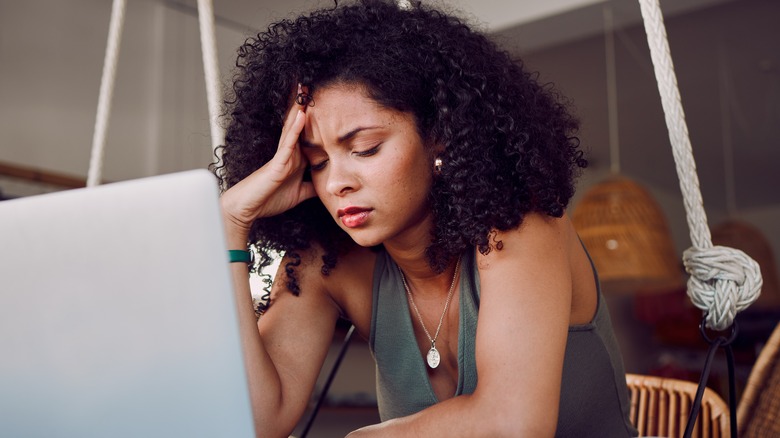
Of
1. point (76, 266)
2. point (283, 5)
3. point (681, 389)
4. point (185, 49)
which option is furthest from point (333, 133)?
point (185, 49)

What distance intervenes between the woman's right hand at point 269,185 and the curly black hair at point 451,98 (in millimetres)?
70

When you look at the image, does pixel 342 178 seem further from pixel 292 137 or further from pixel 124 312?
pixel 124 312

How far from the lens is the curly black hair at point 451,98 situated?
1.24 m

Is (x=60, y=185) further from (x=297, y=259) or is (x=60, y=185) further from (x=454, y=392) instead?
(x=454, y=392)

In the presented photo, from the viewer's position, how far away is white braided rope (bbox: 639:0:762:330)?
1273 mm

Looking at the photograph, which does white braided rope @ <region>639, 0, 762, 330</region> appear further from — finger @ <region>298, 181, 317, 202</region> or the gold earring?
finger @ <region>298, 181, 317, 202</region>

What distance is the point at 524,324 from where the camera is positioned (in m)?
1.08

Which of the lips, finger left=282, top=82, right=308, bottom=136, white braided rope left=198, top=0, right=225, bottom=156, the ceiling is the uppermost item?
the ceiling

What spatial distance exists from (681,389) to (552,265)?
24.3 inches

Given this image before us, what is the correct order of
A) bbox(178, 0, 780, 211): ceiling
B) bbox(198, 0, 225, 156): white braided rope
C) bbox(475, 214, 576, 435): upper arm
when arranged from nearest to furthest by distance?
bbox(475, 214, 576, 435): upper arm < bbox(198, 0, 225, 156): white braided rope < bbox(178, 0, 780, 211): ceiling

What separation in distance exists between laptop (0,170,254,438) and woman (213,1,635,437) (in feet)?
1.52

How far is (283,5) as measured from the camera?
412 cm

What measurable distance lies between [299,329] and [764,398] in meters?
0.85

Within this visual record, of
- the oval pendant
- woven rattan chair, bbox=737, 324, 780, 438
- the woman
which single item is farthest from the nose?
woven rattan chair, bbox=737, 324, 780, 438
